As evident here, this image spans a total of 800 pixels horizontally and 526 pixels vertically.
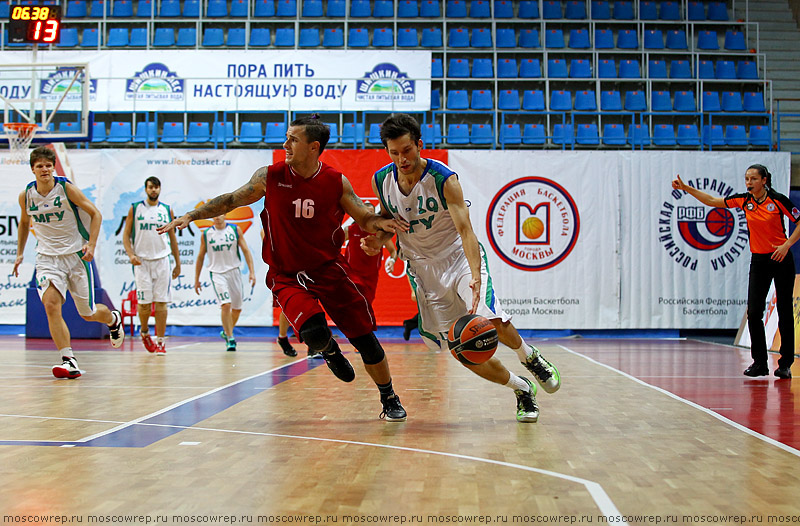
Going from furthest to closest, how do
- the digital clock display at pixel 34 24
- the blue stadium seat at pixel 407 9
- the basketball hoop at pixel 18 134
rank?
the blue stadium seat at pixel 407 9 < the digital clock display at pixel 34 24 < the basketball hoop at pixel 18 134

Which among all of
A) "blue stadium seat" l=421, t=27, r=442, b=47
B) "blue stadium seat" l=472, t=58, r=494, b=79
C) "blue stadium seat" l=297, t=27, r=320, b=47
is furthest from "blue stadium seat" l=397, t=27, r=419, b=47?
"blue stadium seat" l=297, t=27, r=320, b=47

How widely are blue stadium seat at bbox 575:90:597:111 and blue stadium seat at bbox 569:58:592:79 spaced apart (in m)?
0.55

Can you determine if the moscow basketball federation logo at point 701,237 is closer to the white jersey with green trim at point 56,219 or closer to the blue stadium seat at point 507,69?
the blue stadium seat at point 507,69

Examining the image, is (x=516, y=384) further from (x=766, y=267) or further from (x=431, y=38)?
(x=431, y=38)

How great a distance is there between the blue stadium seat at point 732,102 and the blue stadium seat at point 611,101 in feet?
8.00

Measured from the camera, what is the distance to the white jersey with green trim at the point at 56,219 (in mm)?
7219

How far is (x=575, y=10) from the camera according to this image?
19906mm

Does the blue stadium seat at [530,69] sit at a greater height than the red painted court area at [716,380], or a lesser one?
greater

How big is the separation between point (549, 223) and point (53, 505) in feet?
41.1

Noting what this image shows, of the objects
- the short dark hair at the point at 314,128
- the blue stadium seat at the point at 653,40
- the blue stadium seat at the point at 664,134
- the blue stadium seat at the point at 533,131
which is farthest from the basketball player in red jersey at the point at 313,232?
the blue stadium seat at the point at 653,40

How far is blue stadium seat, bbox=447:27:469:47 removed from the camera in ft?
64.0

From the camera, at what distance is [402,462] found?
11.4 feet

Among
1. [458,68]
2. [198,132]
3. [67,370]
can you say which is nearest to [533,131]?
[458,68]

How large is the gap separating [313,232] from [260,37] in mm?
16083
